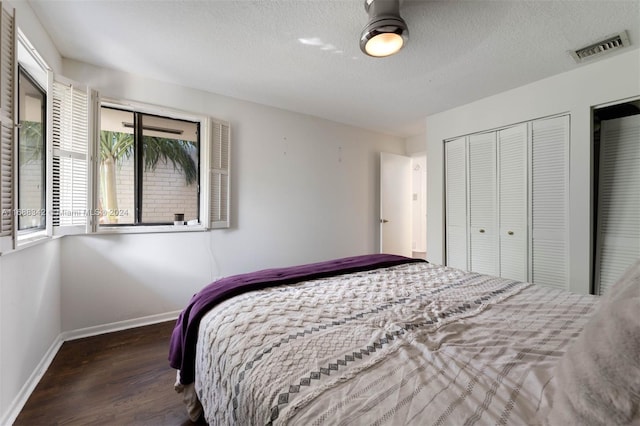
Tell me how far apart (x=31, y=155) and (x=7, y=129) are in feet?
2.35

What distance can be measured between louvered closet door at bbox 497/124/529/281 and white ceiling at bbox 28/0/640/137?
1.99ft

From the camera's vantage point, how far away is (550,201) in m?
2.71

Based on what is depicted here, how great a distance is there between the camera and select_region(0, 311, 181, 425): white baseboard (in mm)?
1504

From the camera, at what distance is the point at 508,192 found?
9.93ft

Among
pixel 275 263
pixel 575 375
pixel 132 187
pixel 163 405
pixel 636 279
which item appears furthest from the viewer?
pixel 275 263

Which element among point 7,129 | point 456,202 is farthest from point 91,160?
point 456,202

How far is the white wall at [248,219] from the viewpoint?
2.50m

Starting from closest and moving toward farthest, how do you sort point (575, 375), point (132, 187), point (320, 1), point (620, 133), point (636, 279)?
point (575, 375), point (636, 279), point (320, 1), point (620, 133), point (132, 187)

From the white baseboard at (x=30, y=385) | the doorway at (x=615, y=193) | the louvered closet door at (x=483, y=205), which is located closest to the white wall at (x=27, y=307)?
the white baseboard at (x=30, y=385)

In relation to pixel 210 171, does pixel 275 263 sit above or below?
below

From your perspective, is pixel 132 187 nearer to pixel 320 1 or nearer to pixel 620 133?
pixel 320 1

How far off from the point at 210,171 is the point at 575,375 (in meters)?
3.09

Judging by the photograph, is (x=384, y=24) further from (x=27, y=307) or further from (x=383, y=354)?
(x=27, y=307)

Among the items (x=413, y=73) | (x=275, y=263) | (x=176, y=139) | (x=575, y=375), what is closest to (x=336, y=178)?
(x=275, y=263)
